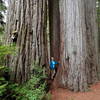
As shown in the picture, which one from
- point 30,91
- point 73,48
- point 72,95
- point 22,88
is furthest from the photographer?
point 73,48

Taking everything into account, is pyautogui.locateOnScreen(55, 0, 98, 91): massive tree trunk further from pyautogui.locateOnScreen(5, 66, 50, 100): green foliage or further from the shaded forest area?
pyautogui.locateOnScreen(5, 66, 50, 100): green foliage

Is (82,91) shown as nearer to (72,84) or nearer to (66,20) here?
(72,84)

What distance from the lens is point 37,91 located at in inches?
109

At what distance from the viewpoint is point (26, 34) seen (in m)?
3.42

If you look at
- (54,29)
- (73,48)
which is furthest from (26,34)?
(54,29)

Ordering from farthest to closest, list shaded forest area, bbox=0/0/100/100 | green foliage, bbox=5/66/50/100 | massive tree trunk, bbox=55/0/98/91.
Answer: massive tree trunk, bbox=55/0/98/91
shaded forest area, bbox=0/0/100/100
green foliage, bbox=5/66/50/100

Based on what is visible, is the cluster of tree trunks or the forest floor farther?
the cluster of tree trunks

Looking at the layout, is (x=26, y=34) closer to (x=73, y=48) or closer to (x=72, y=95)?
(x=73, y=48)

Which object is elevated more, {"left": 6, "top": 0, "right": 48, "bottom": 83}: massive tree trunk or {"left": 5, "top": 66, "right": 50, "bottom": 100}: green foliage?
A: {"left": 6, "top": 0, "right": 48, "bottom": 83}: massive tree trunk

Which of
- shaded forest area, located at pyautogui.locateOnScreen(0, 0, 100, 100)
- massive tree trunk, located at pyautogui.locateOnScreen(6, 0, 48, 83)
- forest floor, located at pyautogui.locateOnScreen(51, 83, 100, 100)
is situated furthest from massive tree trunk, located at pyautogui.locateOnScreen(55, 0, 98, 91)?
Answer: massive tree trunk, located at pyautogui.locateOnScreen(6, 0, 48, 83)

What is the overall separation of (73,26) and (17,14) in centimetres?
158

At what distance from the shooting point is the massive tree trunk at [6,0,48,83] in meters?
3.32

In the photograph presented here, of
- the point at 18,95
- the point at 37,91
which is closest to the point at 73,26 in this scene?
the point at 37,91

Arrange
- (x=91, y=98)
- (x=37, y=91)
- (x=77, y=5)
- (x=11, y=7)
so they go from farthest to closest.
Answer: (x=77, y=5), (x=11, y=7), (x=91, y=98), (x=37, y=91)
